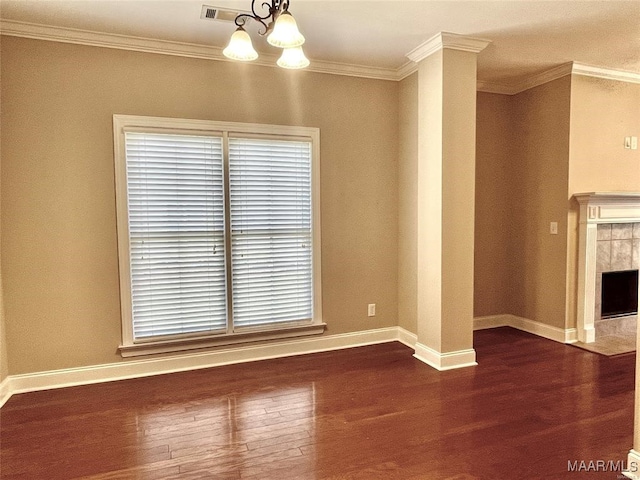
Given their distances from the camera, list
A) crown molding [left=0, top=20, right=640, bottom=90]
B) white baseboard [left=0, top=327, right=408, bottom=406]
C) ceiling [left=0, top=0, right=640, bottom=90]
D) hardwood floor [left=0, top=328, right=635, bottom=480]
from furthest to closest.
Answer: white baseboard [left=0, top=327, right=408, bottom=406] → crown molding [left=0, top=20, right=640, bottom=90] → ceiling [left=0, top=0, right=640, bottom=90] → hardwood floor [left=0, top=328, right=635, bottom=480]

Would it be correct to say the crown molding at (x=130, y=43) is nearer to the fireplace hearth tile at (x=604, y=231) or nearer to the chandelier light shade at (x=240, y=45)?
the chandelier light shade at (x=240, y=45)

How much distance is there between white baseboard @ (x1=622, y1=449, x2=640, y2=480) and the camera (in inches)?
76.3

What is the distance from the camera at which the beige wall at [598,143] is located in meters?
3.96

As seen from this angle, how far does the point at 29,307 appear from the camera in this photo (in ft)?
9.93

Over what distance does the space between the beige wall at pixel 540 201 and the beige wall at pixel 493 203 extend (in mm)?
59

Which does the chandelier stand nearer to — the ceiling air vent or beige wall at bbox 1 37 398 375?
the ceiling air vent

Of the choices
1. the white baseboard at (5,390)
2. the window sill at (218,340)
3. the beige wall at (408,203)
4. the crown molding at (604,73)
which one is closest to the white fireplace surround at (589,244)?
the crown molding at (604,73)

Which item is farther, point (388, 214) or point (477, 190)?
point (477, 190)

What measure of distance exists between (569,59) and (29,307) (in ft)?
16.9

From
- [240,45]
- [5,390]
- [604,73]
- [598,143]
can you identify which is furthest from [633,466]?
[5,390]

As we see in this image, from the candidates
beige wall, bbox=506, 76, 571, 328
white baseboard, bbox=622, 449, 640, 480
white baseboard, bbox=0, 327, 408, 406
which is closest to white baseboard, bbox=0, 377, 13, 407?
white baseboard, bbox=0, 327, 408, 406

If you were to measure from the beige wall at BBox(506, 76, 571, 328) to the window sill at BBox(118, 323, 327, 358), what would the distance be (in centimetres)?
238

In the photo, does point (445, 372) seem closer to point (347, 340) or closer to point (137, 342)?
point (347, 340)

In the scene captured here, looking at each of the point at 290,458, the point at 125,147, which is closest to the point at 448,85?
the point at 125,147
